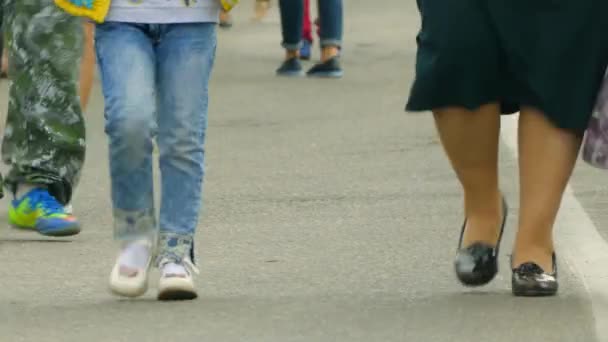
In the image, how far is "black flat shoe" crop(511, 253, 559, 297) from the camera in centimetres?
598

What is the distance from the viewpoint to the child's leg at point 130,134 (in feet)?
19.4

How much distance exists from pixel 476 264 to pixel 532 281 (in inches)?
8.2

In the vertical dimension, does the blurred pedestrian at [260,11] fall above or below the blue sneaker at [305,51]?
below

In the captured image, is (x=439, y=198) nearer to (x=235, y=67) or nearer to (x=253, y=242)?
(x=253, y=242)

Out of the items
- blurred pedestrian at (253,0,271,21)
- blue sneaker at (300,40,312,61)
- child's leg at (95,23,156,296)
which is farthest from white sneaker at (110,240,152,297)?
blurred pedestrian at (253,0,271,21)

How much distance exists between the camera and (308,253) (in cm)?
698

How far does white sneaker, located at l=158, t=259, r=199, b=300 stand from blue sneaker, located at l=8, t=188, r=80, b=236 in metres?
1.48

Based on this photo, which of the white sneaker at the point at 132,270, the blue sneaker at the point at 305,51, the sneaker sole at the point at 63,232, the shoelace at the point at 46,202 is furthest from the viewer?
the blue sneaker at the point at 305,51

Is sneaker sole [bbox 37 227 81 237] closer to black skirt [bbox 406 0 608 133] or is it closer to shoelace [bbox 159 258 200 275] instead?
shoelace [bbox 159 258 200 275]

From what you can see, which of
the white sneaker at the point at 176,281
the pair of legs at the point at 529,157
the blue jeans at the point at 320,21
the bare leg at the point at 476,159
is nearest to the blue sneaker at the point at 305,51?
the blue jeans at the point at 320,21

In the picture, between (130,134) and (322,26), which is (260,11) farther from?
(130,134)

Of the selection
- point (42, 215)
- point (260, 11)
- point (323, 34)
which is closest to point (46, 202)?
point (42, 215)

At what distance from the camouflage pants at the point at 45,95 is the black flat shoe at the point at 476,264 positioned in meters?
1.96

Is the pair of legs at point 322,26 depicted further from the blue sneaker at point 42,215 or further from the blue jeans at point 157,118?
Answer: the blue jeans at point 157,118
